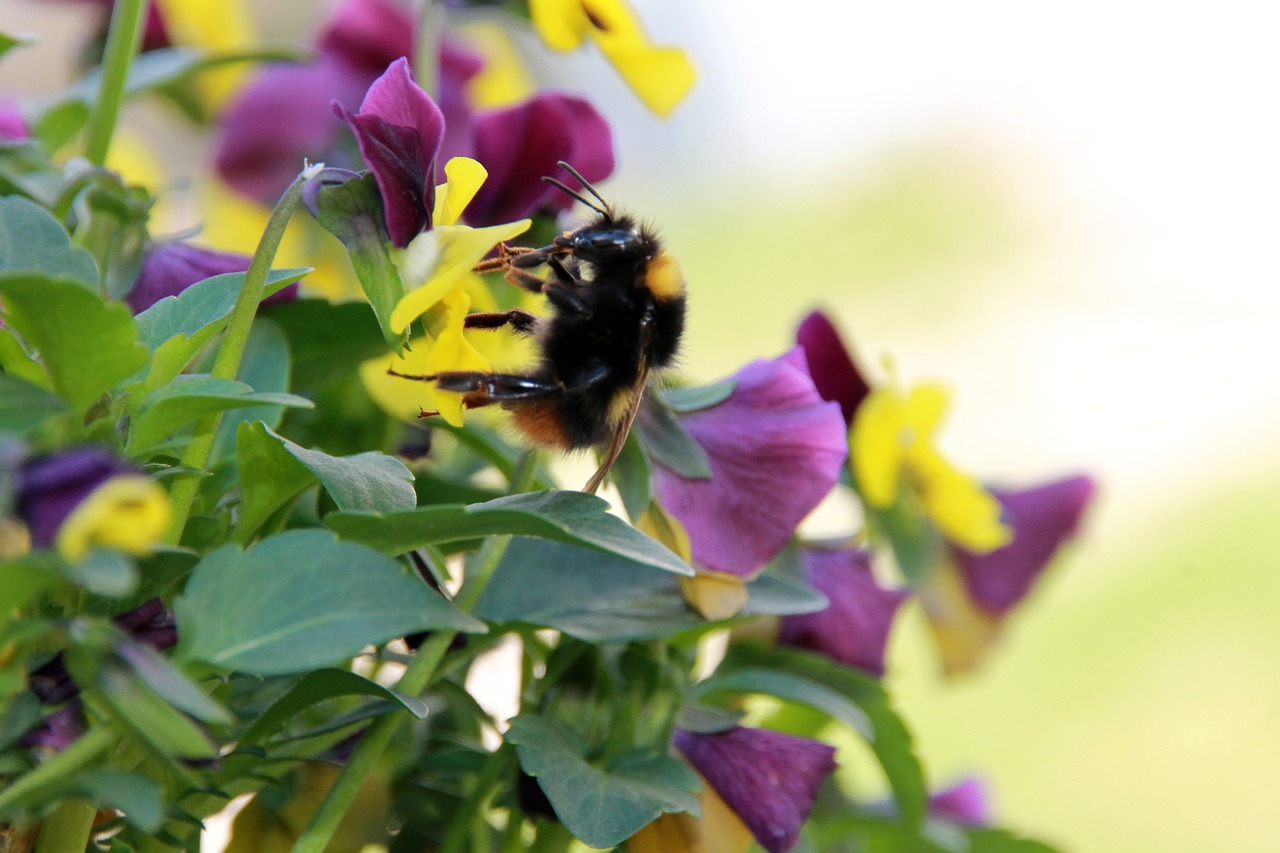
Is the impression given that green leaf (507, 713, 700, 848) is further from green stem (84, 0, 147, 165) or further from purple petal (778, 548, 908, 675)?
green stem (84, 0, 147, 165)

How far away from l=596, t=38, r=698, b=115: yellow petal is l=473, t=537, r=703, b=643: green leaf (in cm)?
18

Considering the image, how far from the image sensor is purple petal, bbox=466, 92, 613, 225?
1.52 ft

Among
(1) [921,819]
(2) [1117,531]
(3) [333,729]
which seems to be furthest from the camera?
(2) [1117,531]

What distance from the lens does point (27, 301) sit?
0.28m

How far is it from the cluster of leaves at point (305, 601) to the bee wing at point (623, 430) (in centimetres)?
2

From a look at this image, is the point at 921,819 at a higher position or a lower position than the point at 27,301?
lower

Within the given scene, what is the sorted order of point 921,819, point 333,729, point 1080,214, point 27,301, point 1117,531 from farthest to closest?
point 1080,214
point 1117,531
point 921,819
point 333,729
point 27,301

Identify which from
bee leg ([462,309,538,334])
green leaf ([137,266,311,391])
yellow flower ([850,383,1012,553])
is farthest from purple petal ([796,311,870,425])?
green leaf ([137,266,311,391])

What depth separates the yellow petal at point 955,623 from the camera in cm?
61

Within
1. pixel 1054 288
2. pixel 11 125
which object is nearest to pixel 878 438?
pixel 11 125

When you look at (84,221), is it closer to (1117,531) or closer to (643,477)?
(643,477)

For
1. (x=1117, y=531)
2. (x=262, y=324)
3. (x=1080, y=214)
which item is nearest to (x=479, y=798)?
(x=262, y=324)

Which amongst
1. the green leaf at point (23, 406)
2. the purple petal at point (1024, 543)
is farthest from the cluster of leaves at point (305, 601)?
the purple petal at point (1024, 543)

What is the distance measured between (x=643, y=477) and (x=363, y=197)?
0.12m
